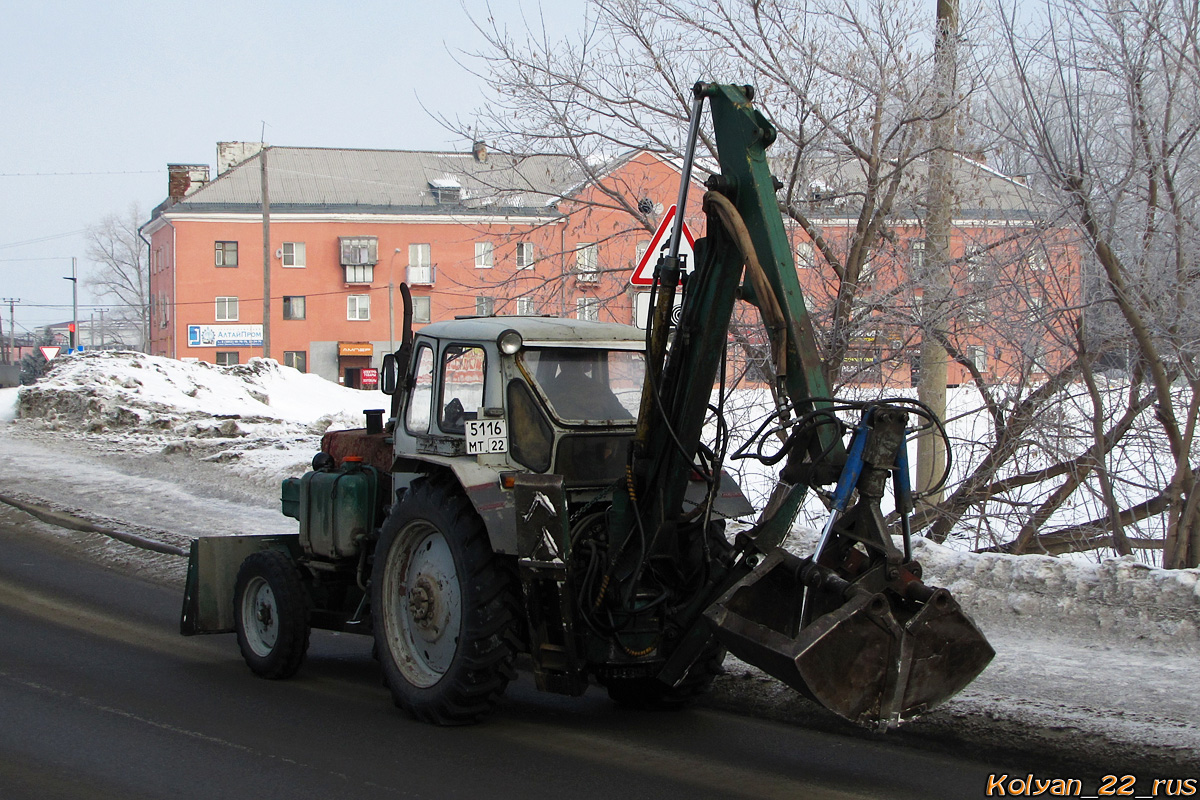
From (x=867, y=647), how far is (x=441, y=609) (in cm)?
249

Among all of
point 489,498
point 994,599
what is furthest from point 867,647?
point 994,599

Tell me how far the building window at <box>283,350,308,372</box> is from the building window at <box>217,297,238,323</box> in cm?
296

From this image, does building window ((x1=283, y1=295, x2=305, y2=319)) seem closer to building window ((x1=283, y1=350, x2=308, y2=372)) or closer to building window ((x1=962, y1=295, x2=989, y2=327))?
building window ((x1=283, y1=350, x2=308, y2=372))

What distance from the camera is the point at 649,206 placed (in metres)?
10.9

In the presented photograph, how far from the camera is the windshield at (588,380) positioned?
634cm

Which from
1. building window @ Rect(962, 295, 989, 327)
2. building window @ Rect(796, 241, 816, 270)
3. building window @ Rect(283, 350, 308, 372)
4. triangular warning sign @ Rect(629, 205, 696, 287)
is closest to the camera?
triangular warning sign @ Rect(629, 205, 696, 287)

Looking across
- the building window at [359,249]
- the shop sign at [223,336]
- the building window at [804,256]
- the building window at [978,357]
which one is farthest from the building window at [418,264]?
the building window at [978,357]

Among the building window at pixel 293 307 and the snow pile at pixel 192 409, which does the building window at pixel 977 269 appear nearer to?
the snow pile at pixel 192 409

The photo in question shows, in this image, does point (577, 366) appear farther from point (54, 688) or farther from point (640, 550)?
point (54, 688)

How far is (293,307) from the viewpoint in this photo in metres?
55.5

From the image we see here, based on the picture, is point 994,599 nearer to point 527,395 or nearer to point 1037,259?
point 1037,259

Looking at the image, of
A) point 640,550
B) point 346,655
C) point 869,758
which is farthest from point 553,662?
point 346,655

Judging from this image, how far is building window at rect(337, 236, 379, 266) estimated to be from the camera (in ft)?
177

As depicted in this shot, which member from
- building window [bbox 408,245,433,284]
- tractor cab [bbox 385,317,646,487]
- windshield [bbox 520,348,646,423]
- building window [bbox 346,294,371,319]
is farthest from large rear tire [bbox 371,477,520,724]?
building window [bbox 346,294,371,319]
